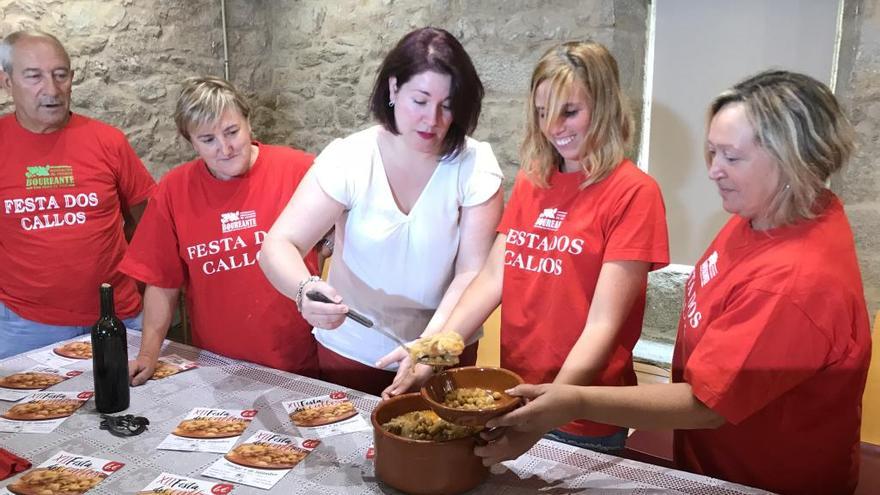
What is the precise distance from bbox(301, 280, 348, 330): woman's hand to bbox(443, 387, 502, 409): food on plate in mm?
332

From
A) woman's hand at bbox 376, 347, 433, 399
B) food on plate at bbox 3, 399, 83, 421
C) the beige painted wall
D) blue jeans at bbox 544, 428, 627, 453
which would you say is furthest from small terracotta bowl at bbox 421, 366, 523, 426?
the beige painted wall

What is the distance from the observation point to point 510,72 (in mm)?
3463

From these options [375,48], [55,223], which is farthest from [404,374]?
[375,48]

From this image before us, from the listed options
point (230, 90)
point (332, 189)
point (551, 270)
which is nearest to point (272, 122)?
point (230, 90)

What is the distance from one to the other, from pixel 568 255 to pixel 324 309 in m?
0.59

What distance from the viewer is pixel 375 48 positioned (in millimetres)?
3881

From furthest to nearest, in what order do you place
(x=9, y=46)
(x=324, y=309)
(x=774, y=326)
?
1. (x=9, y=46)
2. (x=324, y=309)
3. (x=774, y=326)

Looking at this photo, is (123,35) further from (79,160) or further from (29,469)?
(29,469)

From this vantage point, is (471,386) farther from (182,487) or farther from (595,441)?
(182,487)

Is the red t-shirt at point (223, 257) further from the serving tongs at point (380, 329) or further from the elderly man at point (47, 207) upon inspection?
the elderly man at point (47, 207)

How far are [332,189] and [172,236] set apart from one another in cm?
62

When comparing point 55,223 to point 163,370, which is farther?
point 55,223

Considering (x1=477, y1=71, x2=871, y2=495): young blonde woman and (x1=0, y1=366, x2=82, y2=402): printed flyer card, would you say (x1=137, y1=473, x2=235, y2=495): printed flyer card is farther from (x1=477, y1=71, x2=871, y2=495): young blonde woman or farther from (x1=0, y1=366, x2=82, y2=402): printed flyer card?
(x1=0, y1=366, x2=82, y2=402): printed flyer card

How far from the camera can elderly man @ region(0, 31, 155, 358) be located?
2592mm
